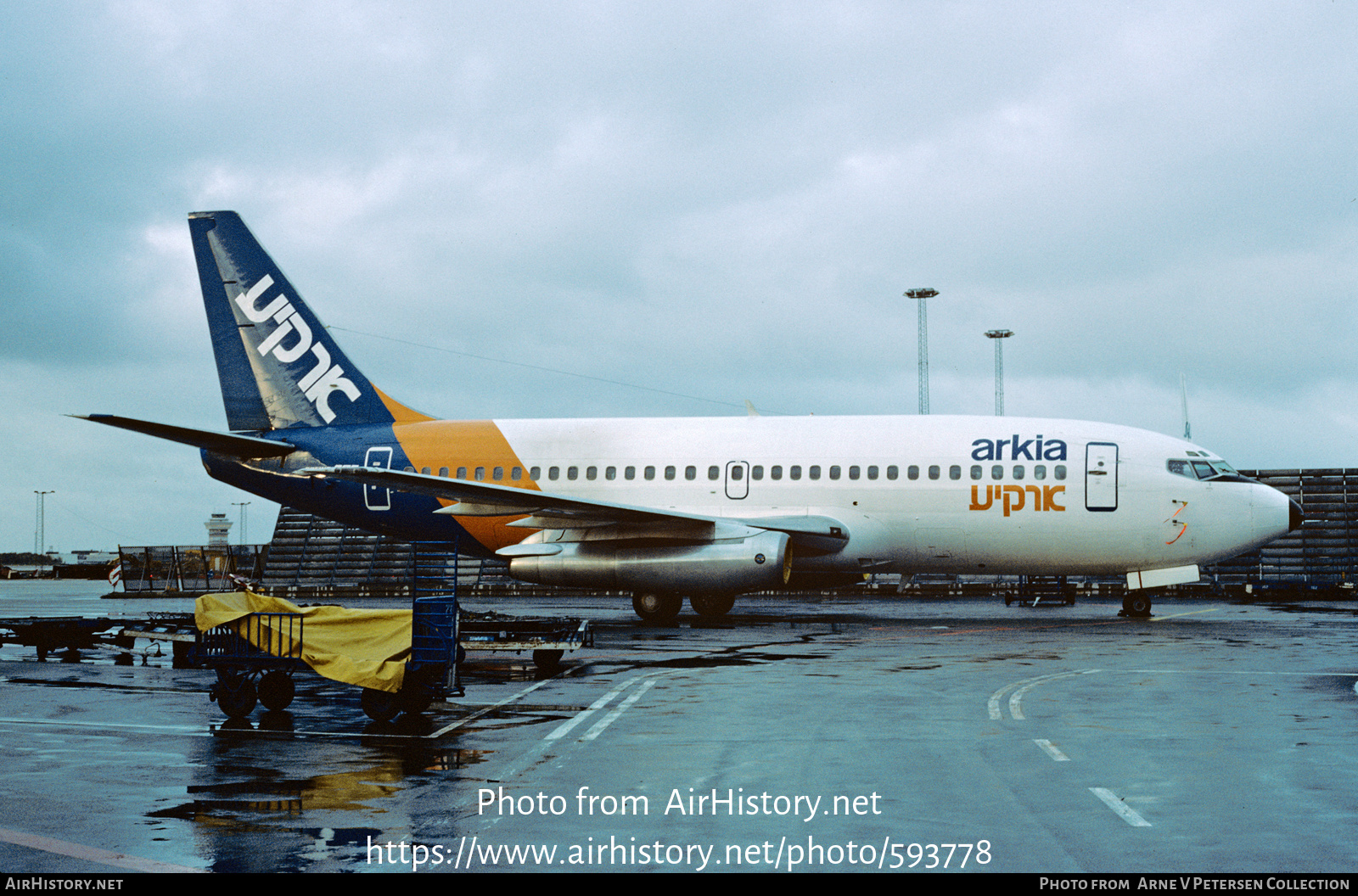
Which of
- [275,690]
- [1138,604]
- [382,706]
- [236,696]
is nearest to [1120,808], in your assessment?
[382,706]

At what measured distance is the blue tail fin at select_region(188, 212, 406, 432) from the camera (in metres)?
29.4

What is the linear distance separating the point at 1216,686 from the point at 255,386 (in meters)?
23.4

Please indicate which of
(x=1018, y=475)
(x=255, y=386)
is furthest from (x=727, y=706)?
(x=255, y=386)

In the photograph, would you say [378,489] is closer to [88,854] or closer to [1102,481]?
[1102,481]

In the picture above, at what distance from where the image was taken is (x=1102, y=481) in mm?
25344

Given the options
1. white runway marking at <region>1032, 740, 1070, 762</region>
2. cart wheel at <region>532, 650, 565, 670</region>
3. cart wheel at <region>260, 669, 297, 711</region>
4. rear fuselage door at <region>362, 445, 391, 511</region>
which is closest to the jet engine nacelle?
rear fuselage door at <region>362, 445, 391, 511</region>

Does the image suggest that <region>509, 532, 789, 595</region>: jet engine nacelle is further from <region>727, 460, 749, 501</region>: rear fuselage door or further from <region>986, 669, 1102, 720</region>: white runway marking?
<region>986, 669, 1102, 720</region>: white runway marking

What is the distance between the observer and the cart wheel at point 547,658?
1606cm

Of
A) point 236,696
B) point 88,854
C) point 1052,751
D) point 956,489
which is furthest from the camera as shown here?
point 956,489

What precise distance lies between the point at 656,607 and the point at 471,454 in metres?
5.91

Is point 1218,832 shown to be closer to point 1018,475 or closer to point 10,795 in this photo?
point 10,795

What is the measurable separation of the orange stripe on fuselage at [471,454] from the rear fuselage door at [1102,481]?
1243cm

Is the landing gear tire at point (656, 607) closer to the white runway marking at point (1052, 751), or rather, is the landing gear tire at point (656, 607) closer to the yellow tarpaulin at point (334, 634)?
the yellow tarpaulin at point (334, 634)

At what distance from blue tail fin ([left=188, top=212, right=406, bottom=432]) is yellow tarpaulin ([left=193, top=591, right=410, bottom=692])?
17.8 meters
